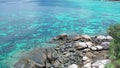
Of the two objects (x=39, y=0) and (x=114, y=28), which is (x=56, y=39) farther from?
(x=39, y=0)

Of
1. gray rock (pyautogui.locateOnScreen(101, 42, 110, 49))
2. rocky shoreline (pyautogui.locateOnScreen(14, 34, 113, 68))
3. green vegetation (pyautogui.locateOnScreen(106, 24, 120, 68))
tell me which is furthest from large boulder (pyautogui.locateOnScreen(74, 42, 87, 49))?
green vegetation (pyautogui.locateOnScreen(106, 24, 120, 68))

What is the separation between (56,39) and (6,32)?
30.1 feet

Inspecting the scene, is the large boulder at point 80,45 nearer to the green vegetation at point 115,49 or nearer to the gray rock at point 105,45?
the gray rock at point 105,45

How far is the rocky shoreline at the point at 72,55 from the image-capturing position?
17.5m

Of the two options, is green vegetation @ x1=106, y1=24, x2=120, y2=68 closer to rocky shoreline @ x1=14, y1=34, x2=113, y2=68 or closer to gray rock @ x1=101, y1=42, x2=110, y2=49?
rocky shoreline @ x1=14, y1=34, x2=113, y2=68

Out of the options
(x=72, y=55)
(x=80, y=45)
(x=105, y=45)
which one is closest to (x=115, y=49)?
(x=72, y=55)

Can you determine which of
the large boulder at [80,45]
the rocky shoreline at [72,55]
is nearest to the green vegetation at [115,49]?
the rocky shoreline at [72,55]

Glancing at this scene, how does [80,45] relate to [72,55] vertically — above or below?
above

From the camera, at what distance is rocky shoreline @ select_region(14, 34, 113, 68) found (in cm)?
1753

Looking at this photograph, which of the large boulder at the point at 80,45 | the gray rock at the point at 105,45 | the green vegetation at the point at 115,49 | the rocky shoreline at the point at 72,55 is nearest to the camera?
the green vegetation at the point at 115,49

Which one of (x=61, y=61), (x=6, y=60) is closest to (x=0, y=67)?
(x=6, y=60)

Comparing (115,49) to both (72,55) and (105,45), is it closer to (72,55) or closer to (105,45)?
(72,55)

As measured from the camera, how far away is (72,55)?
2016cm

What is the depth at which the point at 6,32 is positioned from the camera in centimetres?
2998
